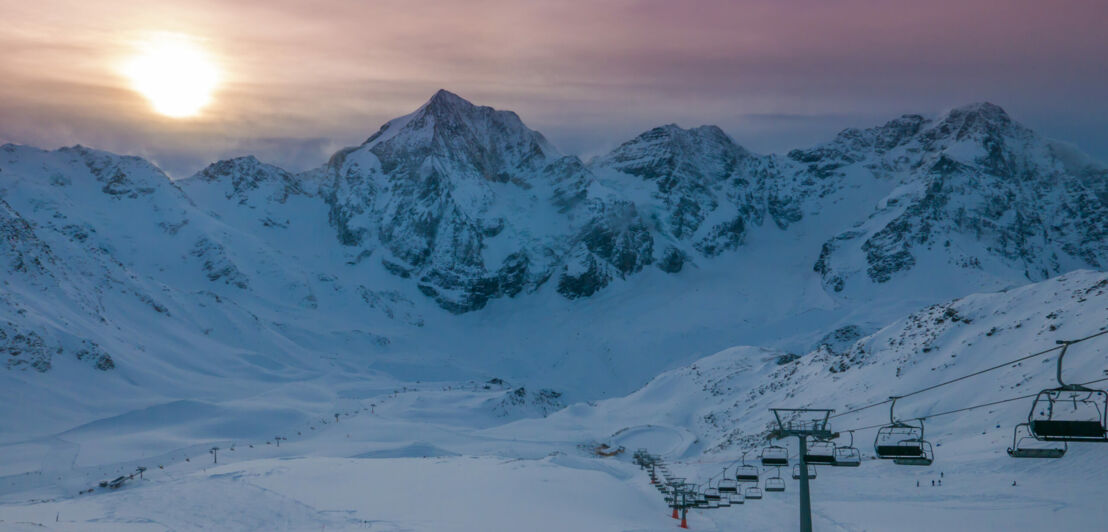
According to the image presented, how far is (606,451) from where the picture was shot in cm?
8419

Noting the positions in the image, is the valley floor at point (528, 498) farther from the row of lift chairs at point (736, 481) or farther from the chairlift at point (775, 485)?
the chairlift at point (775, 485)

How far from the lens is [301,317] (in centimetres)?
17212

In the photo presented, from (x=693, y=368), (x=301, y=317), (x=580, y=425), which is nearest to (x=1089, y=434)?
(x=580, y=425)

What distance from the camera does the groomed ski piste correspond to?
4081 cm

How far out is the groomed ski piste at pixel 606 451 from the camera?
4081 cm

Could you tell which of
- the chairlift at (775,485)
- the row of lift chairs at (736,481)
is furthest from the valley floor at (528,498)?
the chairlift at (775,485)

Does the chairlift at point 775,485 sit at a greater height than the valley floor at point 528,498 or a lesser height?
greater

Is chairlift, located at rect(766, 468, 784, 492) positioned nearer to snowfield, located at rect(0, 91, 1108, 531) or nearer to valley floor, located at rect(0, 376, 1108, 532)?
valley floor, located at rect(0, 376, 1108, 532)

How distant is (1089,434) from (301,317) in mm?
163237

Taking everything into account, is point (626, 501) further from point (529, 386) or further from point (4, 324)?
point (529, 386)

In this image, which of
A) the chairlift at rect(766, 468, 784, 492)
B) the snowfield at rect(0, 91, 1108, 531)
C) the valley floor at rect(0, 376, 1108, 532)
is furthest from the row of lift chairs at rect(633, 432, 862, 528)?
the snowfield at rect(0, 91, 1108, 531)

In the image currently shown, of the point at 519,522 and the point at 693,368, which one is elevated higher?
the point at 693,368

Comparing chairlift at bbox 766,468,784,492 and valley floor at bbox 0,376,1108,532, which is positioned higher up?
chairlift at bbox 766,468,784,492

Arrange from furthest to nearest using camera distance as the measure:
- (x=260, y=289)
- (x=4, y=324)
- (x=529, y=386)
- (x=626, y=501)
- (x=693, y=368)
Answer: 1. (x=260, y=289)
2. (x=529, y=386)
3. (x=693, y=368)
4. (x=4, y=324)
5. (x=626, y=501)
